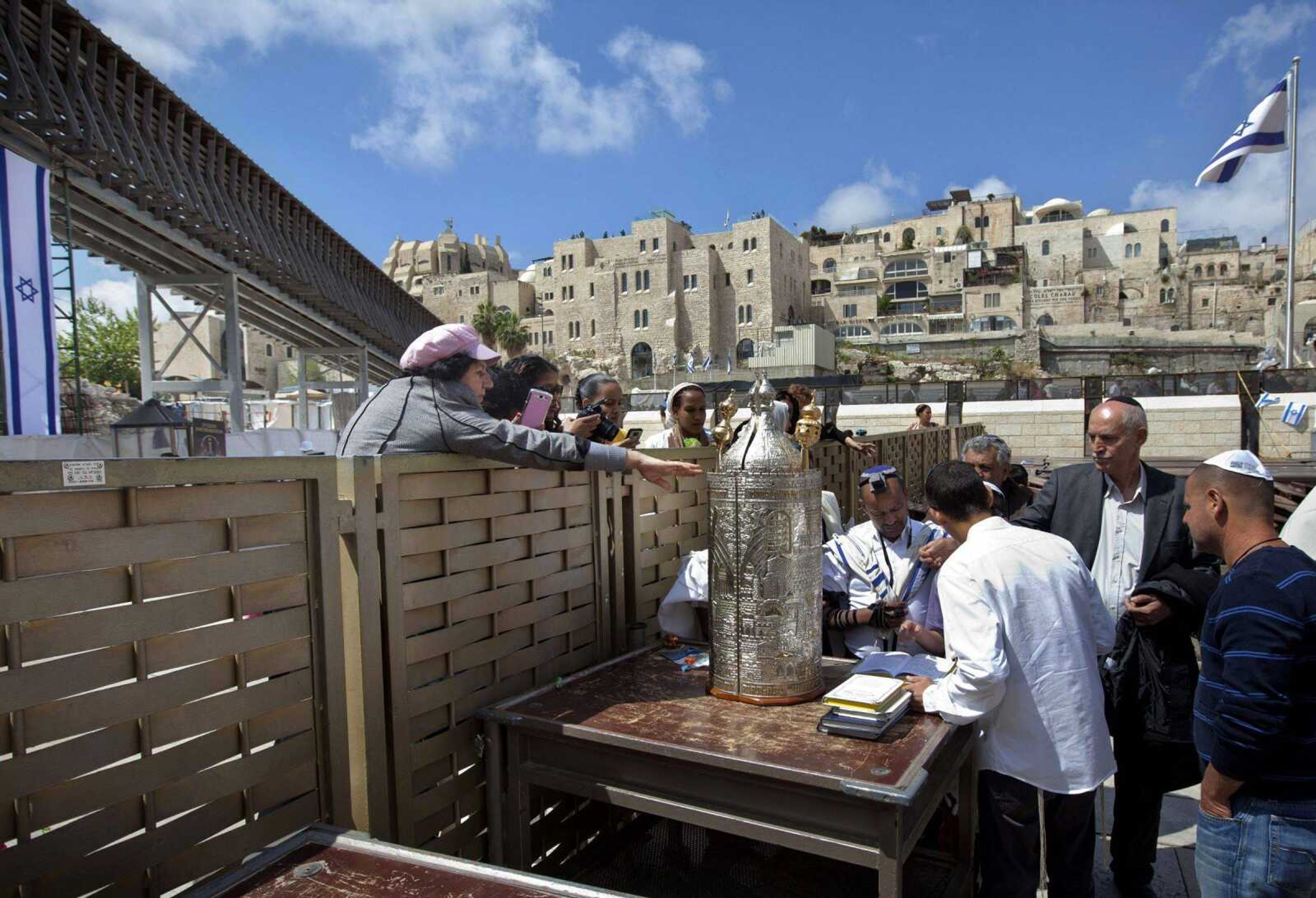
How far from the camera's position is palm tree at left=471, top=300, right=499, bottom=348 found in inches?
2830

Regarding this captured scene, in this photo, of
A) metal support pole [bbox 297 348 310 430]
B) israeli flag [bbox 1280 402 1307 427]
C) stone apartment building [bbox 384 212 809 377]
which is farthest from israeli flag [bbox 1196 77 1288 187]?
stone apartment building [bbox 384 212 809 377]

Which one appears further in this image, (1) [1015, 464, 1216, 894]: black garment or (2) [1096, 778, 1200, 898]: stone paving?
(2) [1096, 778, 1200, 898]: stone paving

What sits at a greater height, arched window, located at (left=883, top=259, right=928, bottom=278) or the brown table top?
arched window, located at (left=883, top=259, right=928, bottom=278)

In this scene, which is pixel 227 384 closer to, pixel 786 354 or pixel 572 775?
pixel 572 775

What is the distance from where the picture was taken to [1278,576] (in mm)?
1996

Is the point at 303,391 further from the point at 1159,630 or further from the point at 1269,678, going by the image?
the point at 1269,678

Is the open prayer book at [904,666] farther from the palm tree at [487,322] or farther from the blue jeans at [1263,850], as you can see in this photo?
the palm tree at [487,322]

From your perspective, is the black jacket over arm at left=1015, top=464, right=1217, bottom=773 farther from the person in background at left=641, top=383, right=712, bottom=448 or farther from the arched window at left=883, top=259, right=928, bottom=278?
the arched window at left=883, top=259, right=928, bottom=278

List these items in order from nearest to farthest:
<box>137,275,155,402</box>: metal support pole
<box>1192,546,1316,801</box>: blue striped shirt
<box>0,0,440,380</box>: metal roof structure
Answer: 1. <box>1192,546,1316,801</box>: blue striped shirt
2. <box>0,0,440,380</box>: metal roof structure
3. <box>137,275,155,402</box>: metal support pole

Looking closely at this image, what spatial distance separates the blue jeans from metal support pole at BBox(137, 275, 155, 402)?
1597 cm

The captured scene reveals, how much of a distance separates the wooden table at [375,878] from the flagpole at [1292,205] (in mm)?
25002

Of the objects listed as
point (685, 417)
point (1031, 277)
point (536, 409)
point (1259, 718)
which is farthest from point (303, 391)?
point (1031, 277)

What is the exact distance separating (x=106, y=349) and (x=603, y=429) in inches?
2122

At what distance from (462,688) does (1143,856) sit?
2994 mm
